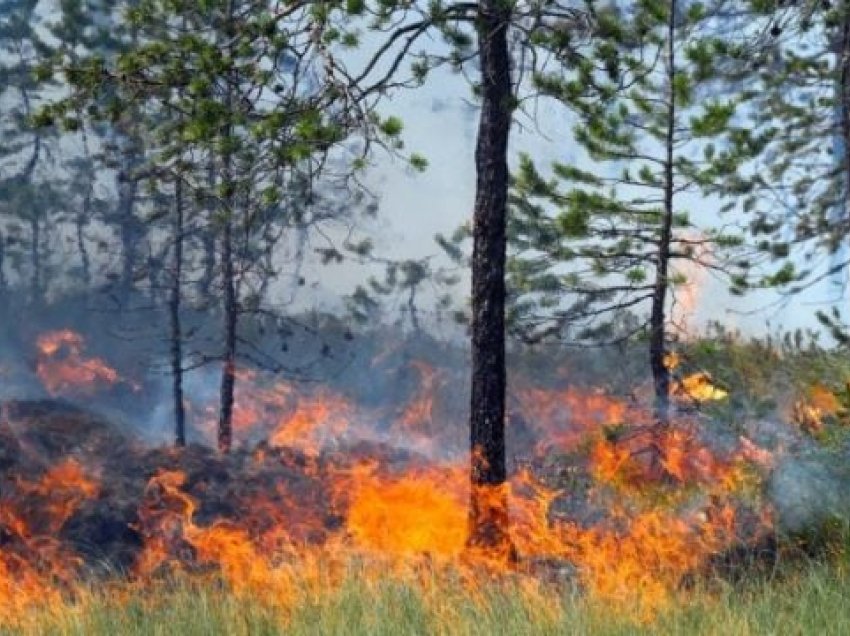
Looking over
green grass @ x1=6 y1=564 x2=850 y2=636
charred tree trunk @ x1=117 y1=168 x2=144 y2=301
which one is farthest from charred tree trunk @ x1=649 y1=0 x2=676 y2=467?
charred tree trunk @ x1=117 y1=168 x2=144 y2=301

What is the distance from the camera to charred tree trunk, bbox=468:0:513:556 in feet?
33.7

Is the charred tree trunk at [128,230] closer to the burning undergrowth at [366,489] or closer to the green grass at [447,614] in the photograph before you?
the burning undergrowth at [366,489]

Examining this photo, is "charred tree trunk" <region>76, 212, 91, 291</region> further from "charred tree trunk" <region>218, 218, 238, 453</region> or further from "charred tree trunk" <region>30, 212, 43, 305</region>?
"charred tree trunk" <region>218, 218, 238, 453</region>

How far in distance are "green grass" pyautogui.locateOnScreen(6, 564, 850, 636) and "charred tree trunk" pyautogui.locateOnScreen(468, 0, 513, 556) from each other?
3109mm

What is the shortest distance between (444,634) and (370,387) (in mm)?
16920

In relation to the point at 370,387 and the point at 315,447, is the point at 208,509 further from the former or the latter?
the point at 370,387

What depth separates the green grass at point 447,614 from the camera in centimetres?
595

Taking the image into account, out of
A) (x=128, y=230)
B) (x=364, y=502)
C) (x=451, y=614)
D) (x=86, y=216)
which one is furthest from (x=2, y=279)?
(x=451, y=614)

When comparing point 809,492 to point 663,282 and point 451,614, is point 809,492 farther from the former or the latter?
point 663,282

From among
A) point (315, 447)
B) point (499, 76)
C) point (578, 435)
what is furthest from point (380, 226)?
point (499, 76)

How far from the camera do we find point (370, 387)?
22797 millimetres

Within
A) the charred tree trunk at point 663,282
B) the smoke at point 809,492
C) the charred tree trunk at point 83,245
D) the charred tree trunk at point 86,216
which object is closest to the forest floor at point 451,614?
the smoke at point 809,492

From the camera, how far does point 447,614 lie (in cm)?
642

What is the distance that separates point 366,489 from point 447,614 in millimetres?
9401
